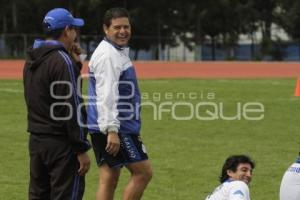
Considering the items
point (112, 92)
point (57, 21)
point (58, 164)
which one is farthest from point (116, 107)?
point (57, 21)

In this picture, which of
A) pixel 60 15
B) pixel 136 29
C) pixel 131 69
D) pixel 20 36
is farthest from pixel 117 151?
pixel 136 29

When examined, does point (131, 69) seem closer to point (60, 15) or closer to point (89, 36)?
point (60, 15)

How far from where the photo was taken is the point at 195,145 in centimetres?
1154

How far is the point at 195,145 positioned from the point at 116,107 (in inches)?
224

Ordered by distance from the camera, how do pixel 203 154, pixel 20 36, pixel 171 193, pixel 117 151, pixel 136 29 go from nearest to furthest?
pixel 117 151 < pixel 171 193 < pixel 203 154 < pixel 20 36 < pixel 136 29

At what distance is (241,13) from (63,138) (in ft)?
184

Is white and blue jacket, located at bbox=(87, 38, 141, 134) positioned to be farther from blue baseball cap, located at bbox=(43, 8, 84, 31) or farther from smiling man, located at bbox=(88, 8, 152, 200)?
blue baseball cap, located at bbox=(43, 8, 84, 31)

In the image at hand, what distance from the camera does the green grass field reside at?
8398mm

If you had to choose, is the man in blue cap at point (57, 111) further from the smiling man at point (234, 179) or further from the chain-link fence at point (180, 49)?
the chain-link fence at point (180, 49)

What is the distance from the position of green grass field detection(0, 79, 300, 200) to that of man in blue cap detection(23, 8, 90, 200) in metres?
2.62

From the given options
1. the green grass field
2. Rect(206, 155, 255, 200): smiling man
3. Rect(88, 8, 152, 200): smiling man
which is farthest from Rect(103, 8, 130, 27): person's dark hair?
the green grass field

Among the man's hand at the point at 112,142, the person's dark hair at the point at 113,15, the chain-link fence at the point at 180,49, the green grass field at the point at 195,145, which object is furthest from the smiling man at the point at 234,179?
the chain-link fence at the point at 180,49

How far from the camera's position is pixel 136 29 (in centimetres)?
5981

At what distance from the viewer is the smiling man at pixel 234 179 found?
5051 millimetres
